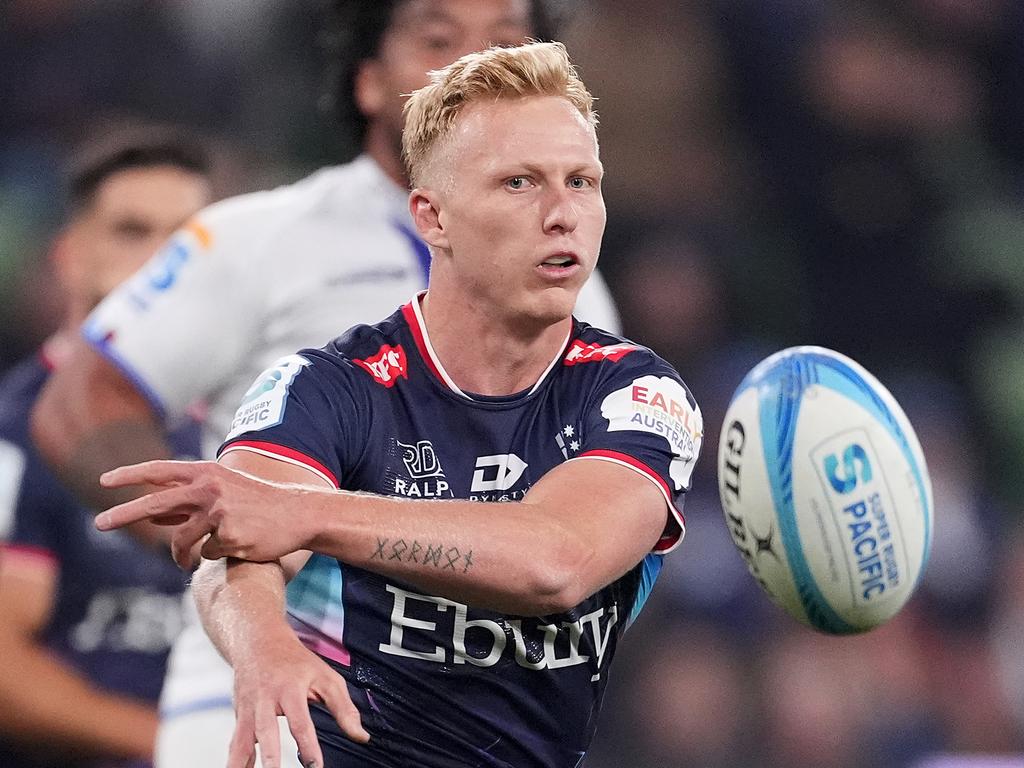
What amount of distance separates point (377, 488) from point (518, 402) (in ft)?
1.03

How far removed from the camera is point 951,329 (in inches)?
333

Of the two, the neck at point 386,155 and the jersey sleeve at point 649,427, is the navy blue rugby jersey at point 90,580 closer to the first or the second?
the neck at point 386,155

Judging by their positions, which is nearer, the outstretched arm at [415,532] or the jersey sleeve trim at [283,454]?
the outstretched arm at [415,532]

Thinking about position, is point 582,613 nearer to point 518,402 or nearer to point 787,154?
point 518,402

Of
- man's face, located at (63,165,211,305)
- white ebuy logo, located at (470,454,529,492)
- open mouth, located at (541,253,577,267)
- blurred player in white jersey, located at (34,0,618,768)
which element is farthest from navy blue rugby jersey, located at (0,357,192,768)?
open mouth, located at (541,253,577,267)

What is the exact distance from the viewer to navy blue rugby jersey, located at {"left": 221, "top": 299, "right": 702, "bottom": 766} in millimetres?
2793

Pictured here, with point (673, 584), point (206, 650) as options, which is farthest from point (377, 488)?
point (673, 584)

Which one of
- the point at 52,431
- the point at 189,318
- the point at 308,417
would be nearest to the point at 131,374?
the point at 189,318

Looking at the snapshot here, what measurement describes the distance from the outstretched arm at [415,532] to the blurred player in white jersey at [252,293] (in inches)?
58.5

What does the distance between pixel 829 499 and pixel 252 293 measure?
162 cm

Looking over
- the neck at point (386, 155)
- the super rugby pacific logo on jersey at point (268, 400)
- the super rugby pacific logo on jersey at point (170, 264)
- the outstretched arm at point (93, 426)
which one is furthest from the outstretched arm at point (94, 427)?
the super rugby pacific logo on jersey at point (268, 400)

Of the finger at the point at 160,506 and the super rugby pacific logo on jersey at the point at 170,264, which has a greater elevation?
the super rugby pacific logo on jersey at the point at 170,264

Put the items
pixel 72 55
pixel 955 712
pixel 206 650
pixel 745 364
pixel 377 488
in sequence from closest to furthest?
pixel 377 488 → pixel 206 650 → pixel 955 712 → pixel 745 364 → pixel 72 55

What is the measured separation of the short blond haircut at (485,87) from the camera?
288 cm
